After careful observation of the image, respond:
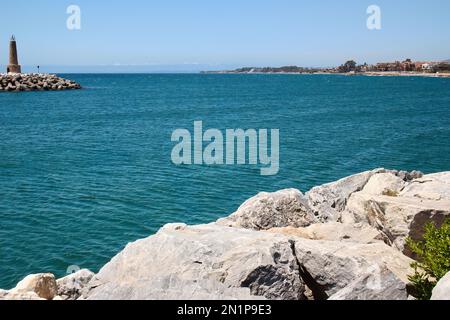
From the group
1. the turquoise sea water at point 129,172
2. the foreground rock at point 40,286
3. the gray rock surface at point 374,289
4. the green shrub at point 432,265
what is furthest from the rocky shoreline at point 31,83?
the gray rock surface at point 374,289

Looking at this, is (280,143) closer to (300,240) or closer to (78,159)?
(78,159)

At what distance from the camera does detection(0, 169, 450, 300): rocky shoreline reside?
10.5 m

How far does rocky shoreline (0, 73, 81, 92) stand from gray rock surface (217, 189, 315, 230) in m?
136

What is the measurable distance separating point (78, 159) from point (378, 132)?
3886 cm

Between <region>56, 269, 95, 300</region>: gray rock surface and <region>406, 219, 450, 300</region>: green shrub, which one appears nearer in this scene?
<region>406, 219, 450, 300</region>: green shrub

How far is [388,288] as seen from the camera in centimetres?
1059

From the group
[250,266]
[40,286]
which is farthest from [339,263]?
[40,286]

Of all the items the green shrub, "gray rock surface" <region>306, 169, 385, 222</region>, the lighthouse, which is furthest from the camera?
the lighthouse

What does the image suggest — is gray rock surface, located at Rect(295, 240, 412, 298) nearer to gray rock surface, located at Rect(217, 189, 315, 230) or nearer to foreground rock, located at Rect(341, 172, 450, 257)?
foreground rock, located at Rect(341, 172, 450, 257)

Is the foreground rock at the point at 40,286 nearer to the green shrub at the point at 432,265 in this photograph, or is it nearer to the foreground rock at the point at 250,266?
the foreground rock at the point at 250,266

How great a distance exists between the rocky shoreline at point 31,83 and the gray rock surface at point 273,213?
135740 millimetres

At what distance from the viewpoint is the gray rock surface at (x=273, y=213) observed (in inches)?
714

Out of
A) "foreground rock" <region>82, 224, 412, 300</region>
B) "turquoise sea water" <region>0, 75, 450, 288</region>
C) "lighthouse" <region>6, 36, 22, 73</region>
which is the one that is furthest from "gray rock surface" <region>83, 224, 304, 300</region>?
"lighthouse" <region>6, 36, 22, 73</region>

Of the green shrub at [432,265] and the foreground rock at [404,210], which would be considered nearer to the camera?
the green shrub at [432,265]
